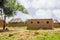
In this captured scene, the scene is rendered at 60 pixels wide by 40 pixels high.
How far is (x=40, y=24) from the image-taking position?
3756 cm

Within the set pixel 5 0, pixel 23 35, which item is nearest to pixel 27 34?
pixel 23 35

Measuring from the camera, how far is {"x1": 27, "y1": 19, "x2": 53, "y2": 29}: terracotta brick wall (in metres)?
37.0

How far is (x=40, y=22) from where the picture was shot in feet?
123

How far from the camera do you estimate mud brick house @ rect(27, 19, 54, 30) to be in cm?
3700

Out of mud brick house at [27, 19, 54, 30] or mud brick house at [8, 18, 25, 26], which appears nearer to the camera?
mud brick house at [27, 19, 54, 30]

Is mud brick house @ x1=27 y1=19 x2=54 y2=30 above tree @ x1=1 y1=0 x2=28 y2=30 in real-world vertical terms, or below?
below

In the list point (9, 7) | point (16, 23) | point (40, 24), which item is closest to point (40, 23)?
point (40, 24)

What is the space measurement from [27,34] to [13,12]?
45.1 ft

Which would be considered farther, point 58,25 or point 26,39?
point 58,25

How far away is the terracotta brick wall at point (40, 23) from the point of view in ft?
121

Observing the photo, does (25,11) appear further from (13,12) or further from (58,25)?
(58,25)

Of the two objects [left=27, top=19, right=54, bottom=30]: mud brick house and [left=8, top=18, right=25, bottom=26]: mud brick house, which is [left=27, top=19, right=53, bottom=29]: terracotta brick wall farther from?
[left=8, top=18, right=25, bottom=26]: mud brick house

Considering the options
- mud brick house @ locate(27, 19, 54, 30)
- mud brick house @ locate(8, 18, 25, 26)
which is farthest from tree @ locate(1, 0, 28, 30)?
mud brick house @ locate(8, 18, 25, 26)

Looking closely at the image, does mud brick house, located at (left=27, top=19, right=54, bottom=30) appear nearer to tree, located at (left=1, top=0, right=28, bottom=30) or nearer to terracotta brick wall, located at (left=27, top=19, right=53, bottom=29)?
terracotta brick wall, located at (left=27, top=19, right=53, bottom=29)
